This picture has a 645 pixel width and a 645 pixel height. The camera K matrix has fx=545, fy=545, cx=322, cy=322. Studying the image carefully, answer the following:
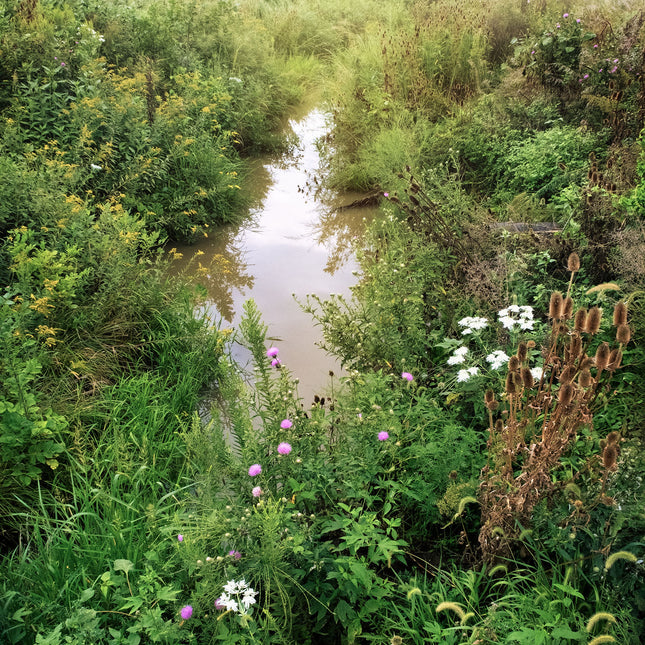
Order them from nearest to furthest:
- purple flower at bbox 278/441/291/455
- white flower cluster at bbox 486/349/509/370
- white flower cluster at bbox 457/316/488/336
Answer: purple flower at bbox 278/441/291/455 < white flower cluster at bbox 486/349/509/370 < white flower cluster at bbox 457/316/488/336

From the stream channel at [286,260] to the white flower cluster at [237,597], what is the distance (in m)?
2.02

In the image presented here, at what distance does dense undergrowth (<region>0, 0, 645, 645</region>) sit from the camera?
199 cm

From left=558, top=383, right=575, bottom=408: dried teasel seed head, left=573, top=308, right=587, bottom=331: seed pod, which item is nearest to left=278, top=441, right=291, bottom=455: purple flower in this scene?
left=558, top=383, right=575, bottom=408: dried teasel seed head

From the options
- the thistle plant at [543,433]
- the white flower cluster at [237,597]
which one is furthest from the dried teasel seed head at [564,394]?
the white flower cluster at [237,597]

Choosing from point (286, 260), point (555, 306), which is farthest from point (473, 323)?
point (286, 260)

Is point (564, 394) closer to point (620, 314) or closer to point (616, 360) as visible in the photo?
point (616, 360)

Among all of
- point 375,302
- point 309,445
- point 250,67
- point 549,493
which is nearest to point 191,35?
point 250,67

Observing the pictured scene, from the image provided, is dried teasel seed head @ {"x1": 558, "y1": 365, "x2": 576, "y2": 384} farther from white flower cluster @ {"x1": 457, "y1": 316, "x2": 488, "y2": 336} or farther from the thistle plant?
white flower cluster @ {"x1": 457, "y1": 316, "x2": 488, "y2": 336}

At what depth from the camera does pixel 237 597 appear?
5.89ft

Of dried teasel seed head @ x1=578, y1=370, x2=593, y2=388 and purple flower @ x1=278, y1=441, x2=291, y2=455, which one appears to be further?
purple flower @ x1=278, y1=441, x2=291, y2=455

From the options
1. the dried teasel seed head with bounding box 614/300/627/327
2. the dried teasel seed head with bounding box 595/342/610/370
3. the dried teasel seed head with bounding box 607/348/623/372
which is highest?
the dried teasel seed head with bounding box 614/300/627/327

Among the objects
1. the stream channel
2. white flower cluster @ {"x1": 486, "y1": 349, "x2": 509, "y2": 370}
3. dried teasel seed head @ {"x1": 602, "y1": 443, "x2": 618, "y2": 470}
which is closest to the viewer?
dried teasel seed head @ {"x1": 602, "y1": 443, "x2": 618, "y2": 470}

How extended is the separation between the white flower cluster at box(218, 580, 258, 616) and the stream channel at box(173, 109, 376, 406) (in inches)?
79.7

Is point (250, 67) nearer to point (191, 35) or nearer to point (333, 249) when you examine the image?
point (191, 35)
